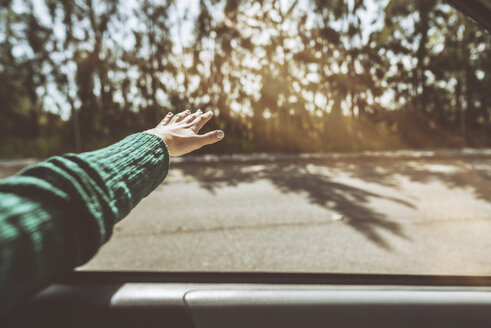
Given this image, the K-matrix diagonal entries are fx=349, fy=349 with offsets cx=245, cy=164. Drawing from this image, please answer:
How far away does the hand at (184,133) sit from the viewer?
102cm

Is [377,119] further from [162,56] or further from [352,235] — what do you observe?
[352,235]

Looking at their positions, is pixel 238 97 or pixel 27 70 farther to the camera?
pixel 27 70

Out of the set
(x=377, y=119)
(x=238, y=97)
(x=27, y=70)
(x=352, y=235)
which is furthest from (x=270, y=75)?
(x=27, y=70)

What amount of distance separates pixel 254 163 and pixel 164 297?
349 inches

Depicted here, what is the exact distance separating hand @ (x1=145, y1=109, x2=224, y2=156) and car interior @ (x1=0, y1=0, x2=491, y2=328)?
0.51m

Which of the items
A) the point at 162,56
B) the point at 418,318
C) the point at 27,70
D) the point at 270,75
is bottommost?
the point at 418,318

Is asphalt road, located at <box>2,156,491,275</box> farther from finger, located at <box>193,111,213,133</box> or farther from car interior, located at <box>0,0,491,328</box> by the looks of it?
finger, located at <box>193,111,213,133</box>

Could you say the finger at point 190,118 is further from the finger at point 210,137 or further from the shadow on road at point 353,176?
the shadow on road at point 353,176

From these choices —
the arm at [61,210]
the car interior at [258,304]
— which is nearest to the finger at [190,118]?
the arm at [61,210]

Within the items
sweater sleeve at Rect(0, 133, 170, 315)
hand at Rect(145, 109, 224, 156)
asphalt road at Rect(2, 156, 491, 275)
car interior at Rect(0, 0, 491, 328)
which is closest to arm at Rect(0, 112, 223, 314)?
sweater sleeve at Rect(0, 133, 170, 315)

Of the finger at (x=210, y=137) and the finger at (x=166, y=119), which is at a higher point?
the finger at (x=166, y=119)

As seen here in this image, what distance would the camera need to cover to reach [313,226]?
4000mm

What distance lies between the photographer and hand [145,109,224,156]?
1023 millimetres

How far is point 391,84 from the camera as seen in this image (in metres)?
11.9
